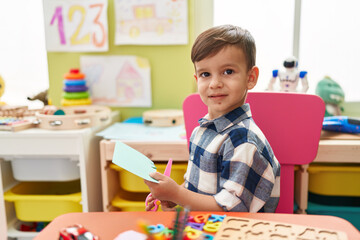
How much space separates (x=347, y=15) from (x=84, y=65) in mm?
1398

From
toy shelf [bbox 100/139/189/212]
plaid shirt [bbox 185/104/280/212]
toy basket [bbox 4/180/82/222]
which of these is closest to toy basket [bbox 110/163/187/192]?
toy shelf [bbox 100/139/189/212]

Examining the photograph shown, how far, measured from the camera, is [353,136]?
1.25 metres

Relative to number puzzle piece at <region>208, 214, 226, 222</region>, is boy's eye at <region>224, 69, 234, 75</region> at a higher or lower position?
higher

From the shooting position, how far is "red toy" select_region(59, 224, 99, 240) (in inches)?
18.2

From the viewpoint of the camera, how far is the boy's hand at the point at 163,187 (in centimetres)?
63

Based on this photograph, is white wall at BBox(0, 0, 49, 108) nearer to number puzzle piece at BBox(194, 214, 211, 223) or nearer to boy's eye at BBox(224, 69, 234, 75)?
boy's eye at BBox(224, 69, 234, 75)

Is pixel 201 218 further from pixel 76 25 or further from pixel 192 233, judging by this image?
pixel 76 25

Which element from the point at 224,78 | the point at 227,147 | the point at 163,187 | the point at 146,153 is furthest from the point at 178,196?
the point at 146,153

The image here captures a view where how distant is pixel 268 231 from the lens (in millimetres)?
475

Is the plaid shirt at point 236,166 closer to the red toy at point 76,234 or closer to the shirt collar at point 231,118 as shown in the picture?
the shirt collar at point 231,118

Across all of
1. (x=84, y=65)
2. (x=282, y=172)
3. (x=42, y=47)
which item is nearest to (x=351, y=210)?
(x=282, y=172)

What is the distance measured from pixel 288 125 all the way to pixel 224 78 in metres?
0.26

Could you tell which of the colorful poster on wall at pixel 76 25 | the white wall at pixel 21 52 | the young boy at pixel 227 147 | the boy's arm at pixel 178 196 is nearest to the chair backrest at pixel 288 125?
the young boy at pixel 227 147

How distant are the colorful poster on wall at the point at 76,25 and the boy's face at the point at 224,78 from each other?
1.06 m
